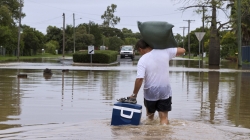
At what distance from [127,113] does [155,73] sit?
75cm

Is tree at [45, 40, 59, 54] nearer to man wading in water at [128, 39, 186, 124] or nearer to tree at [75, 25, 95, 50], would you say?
tree at [75, 25, 95, 50]

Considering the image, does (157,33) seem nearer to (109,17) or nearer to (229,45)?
(229,45)

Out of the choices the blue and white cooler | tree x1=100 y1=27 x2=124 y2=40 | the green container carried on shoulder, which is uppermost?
tree x1=100 y1=27 x2=124 y2=40

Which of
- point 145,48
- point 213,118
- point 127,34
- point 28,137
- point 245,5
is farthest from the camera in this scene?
point 127,34

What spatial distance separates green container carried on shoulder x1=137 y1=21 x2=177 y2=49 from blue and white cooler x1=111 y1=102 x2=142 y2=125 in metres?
1.00

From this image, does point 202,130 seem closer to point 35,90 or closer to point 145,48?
point 145,48

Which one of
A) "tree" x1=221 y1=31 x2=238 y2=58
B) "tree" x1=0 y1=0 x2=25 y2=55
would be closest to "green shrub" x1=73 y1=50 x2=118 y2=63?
"tree" x1=0 y1=0 x2=25 y2=55

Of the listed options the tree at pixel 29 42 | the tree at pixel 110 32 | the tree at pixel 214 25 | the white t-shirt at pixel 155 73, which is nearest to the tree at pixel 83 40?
the tree at pixel 29 42

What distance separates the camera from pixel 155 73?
857 cm

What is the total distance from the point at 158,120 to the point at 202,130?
2.42ft

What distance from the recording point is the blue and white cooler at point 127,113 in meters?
8.51

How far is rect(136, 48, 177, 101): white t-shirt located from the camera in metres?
8.54

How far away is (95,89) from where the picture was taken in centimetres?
1708

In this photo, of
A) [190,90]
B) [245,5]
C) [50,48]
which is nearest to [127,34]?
[50,48]
